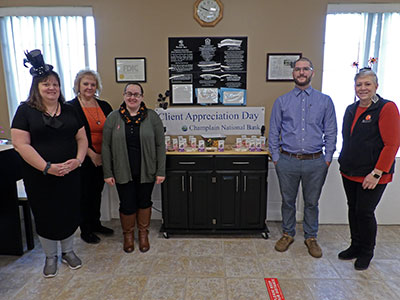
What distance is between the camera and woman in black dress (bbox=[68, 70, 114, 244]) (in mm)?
2457

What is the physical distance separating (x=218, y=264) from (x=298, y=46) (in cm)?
225

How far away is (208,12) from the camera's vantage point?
9.48ft

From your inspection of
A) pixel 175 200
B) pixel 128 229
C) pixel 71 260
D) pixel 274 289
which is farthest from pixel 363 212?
pixel 71 260

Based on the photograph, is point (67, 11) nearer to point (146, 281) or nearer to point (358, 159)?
point (146, 281)

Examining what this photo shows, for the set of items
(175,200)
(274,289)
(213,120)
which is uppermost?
(213,120)

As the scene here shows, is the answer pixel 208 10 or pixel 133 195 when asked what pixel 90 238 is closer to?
pixel 133 195

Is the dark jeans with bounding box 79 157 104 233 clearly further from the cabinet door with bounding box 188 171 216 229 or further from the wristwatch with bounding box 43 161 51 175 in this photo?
the cabinet door with bounding box 188 171 216 229

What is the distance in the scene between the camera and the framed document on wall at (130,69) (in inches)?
118

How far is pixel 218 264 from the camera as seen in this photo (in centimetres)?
232

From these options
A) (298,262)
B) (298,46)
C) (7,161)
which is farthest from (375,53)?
(7,161)

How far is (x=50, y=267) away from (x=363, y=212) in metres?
2.39

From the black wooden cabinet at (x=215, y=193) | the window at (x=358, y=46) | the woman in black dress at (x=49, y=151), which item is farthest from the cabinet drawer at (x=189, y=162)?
the window at (x=358, y=46)

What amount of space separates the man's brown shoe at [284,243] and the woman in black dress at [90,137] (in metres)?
1.66

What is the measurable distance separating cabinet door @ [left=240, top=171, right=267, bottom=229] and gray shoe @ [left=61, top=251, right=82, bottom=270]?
147 centimetres
